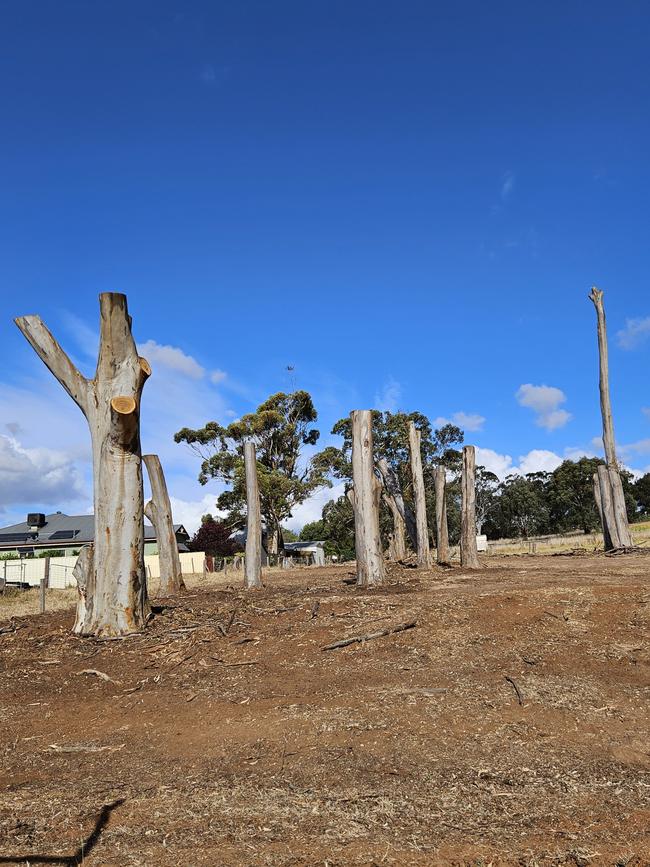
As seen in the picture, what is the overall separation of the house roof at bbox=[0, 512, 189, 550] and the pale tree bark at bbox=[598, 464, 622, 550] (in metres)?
28.4

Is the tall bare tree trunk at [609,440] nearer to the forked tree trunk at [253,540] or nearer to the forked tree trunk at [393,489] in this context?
the forked tree trunk at [393,489]

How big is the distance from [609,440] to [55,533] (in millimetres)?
36295

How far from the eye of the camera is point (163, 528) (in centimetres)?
1449

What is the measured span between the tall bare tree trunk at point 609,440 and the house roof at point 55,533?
2826 centimetres

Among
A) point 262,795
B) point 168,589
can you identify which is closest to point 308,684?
point 262,795

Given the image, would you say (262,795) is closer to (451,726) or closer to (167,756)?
(167,756)

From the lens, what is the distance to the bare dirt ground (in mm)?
3148

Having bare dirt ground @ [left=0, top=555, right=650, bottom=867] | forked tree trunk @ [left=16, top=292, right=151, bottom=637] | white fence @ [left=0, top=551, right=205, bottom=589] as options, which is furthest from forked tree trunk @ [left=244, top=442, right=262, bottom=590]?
white fence @ [left=0, top=551, right=205, bottom=589]

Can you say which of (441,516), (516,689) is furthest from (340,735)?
(441,516)

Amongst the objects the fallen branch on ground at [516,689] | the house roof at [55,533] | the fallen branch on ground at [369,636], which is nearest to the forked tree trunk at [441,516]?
the fallen branch on ground at [369,636]

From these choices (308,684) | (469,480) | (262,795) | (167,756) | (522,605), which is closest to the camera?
(262,795)

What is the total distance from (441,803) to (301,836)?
0.83 meters

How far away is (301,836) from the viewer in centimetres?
316

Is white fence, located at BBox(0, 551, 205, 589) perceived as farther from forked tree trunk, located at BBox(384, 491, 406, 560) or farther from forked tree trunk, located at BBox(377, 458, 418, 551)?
forked tree trunk, located at BBox(377, 458, 418, 551)
